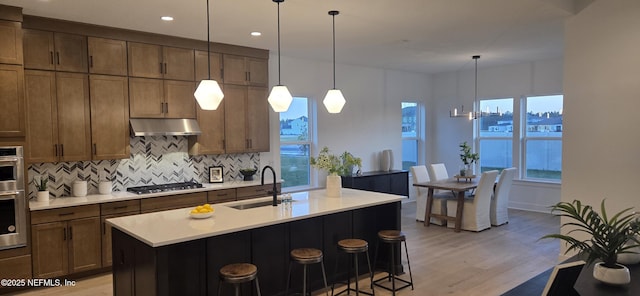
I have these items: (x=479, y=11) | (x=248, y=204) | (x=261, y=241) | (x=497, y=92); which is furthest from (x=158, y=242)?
(x=497, y=92)

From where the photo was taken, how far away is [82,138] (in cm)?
454

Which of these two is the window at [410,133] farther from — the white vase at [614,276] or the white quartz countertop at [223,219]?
the white vase at [614,276]

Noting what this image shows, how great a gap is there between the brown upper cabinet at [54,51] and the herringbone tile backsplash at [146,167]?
1055 mm

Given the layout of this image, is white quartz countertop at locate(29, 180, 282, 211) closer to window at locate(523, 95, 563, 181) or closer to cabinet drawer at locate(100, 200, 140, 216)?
cabinet drawer at locate(100, 200, 140, 216)

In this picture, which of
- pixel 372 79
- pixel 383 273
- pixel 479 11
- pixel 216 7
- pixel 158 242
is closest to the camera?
pixel 158 242

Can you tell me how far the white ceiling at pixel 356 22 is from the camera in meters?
3.86

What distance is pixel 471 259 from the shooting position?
4961mm

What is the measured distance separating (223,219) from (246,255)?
0.35 metres

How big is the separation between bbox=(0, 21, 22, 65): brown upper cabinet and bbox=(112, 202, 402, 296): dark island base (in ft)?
6.45

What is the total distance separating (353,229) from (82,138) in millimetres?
3031

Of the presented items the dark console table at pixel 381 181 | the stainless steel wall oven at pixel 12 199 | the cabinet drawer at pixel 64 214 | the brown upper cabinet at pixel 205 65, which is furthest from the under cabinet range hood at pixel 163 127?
the dark console table at pixel 381 181

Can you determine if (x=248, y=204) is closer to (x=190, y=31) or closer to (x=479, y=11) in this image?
(x=190, y=31)

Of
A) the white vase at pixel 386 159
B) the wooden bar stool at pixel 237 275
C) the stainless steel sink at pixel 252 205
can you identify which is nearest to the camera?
the wooden bar stool at pixel 237 275

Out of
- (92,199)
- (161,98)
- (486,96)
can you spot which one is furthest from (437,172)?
(92,199)
